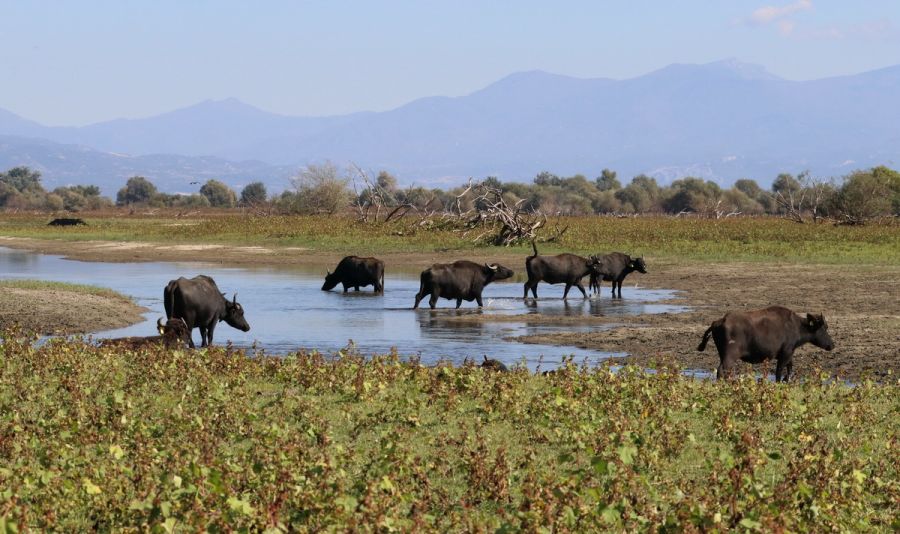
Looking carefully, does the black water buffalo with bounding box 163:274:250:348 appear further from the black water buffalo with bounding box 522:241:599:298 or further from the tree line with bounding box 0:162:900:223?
the tree line with bounding box 0:162:900:223

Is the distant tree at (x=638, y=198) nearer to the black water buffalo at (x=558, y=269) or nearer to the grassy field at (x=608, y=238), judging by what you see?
the grassy field at (x=608, y=238)

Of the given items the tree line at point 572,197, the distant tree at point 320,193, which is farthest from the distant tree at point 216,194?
the distant tree at point 320,193

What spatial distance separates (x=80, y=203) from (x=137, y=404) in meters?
122

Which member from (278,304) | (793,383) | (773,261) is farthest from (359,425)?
(773,261)

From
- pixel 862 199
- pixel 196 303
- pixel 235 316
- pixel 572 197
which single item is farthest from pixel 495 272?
pixel 572 197

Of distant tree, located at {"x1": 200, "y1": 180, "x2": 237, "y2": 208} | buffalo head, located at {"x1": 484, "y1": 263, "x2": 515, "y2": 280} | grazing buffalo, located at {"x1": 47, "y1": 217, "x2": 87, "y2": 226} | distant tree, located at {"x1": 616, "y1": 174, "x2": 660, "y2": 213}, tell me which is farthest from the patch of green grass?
distant tree, located at {"x1": 200, "y1": 180, "x2": 237, "y2": 208}

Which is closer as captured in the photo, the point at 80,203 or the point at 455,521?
the point at 455,521

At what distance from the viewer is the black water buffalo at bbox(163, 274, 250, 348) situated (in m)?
20.2

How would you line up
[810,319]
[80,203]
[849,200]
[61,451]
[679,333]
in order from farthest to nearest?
[80,203] → [849,200] → [679,333] → [810,319] → [61,451]

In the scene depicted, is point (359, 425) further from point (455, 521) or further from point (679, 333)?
point (679, 333)

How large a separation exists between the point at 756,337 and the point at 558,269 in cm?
1602

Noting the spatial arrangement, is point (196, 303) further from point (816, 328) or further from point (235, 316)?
point (816, 328)

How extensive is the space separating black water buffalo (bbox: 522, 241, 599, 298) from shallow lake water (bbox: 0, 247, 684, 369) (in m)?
0.47

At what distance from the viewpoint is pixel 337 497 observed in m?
8.54
